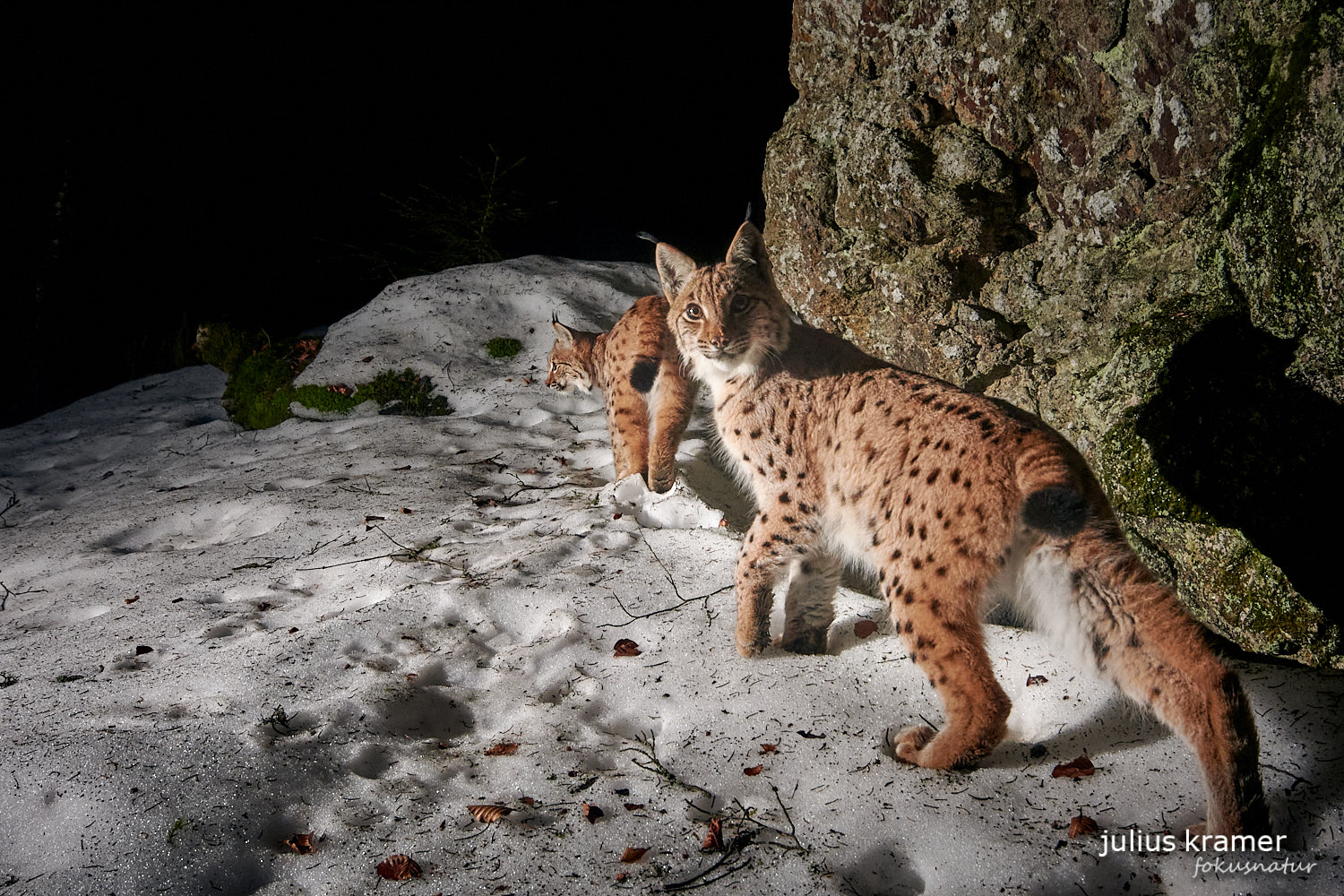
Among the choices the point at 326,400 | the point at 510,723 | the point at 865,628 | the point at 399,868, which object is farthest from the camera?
the point at 326,400

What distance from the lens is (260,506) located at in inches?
200

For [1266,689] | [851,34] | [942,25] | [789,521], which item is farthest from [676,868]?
[851,34]

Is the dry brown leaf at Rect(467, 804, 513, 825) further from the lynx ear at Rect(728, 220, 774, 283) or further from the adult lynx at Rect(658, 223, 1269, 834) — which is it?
the lynx ear at Rect(728, 220, 774, 283)

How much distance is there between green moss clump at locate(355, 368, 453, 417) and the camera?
22.4 ft

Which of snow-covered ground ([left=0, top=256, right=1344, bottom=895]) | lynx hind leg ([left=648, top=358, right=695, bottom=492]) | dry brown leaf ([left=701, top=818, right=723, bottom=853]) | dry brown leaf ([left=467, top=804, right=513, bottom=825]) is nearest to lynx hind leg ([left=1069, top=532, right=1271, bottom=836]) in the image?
snow-covered ground ([left=0, top=256, right=1344, bottom=895])

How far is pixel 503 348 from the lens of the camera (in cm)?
739

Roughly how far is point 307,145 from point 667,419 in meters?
8.80

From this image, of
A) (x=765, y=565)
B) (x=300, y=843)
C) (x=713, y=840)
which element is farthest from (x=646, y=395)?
(x=300, y=843)

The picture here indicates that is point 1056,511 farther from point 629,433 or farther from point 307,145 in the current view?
point 307,145

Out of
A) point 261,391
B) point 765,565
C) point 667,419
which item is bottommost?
point 261,391

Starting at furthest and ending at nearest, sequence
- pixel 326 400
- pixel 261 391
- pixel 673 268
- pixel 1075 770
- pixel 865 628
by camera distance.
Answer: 1. pixel 261 391
2. pixel 326 400
3. pixel 673 268
4. pixel 865 628
5. pixel 1075 770

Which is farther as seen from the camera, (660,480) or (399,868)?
(660,480)

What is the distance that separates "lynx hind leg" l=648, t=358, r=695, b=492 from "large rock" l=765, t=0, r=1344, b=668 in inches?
41.7

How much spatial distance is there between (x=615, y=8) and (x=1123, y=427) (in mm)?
10463
